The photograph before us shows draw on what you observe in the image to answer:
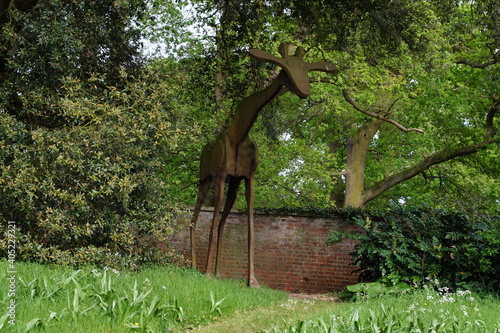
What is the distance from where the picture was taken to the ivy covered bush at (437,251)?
29.5 ft

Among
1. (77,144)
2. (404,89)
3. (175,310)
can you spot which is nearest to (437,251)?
(175,310)

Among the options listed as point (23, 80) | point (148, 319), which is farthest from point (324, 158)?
point (148, 319)

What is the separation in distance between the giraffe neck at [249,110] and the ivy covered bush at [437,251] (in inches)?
115

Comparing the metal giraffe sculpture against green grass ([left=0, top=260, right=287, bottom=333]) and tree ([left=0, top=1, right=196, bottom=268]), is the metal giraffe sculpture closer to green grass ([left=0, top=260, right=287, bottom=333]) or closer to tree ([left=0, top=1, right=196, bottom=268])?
tree ([left=0, top=1, right=196, bottom=268])

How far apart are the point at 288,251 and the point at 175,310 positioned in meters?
7.22

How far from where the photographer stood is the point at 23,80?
918cm

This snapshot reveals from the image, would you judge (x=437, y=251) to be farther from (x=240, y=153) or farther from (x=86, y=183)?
(x=86, y=183)

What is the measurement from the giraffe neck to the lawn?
271 centimetres

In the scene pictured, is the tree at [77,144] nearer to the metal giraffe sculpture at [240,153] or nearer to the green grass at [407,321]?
the metal giraffe sculpture at [240,153]

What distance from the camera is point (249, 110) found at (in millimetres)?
9297

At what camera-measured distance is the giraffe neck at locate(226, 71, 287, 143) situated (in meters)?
8.93

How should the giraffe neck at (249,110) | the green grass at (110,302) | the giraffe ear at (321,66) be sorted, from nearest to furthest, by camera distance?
the green grass at (110,302) → the giraffe neck at (249,110) → the giraffe ear at (321,66)

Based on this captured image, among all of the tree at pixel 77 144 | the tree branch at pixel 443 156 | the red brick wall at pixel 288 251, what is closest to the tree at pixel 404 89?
the tree branch at pixel 443 156

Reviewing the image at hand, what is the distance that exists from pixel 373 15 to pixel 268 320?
6218 mm
